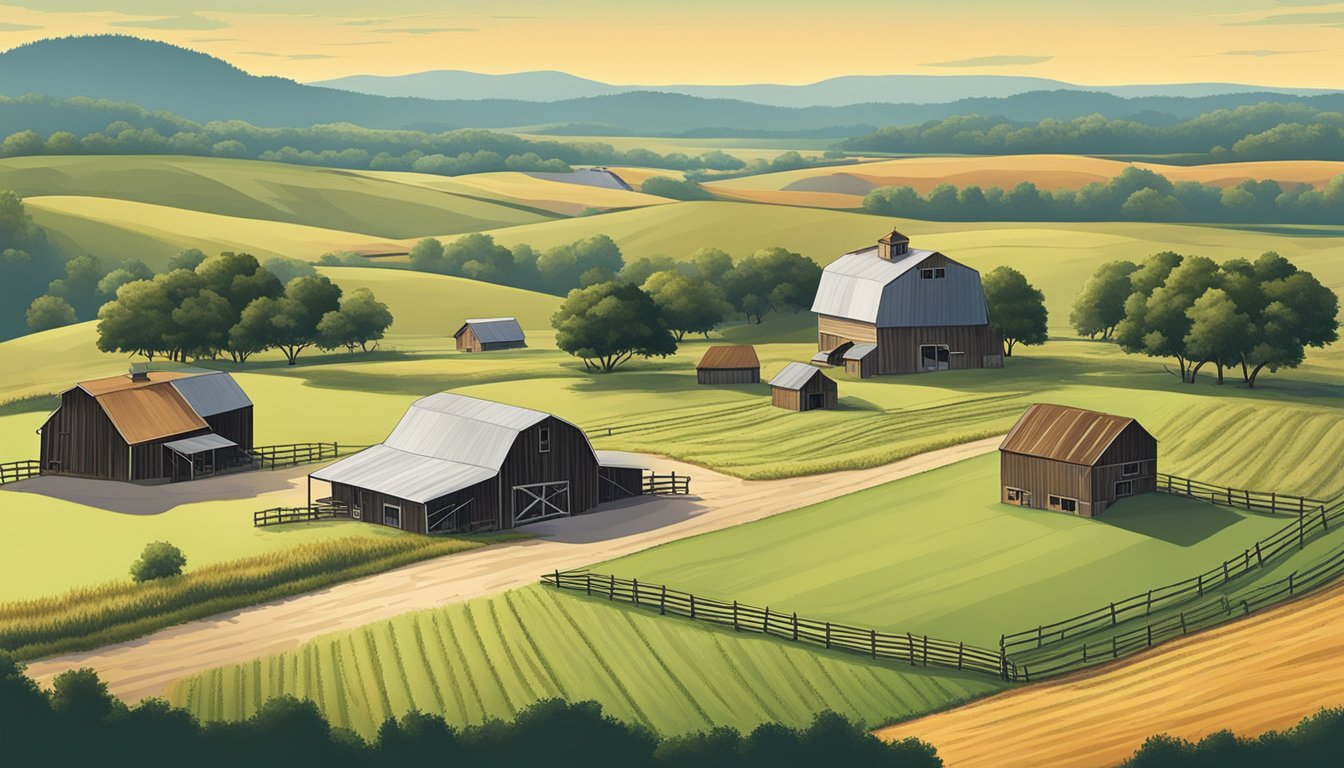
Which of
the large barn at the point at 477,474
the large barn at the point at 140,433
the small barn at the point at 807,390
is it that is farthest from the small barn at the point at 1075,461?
the large barn at the point at 140,433

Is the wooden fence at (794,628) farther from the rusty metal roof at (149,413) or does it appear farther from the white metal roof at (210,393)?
the white metal roof at (210,393)

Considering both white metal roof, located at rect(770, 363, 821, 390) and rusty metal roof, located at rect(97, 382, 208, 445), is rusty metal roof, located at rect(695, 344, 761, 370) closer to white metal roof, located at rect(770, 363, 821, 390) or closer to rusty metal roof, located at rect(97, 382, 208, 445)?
white metal roof, located at rect(770, 363, 821, 390)

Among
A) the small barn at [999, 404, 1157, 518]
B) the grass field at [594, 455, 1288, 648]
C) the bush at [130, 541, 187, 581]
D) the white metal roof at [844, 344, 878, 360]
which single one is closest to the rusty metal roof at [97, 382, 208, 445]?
the bush at [130, 541, 187, 581]

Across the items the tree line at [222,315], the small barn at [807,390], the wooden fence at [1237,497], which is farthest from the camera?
the tree line at [222,315]

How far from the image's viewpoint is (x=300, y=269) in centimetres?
18438

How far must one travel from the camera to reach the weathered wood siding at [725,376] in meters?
112

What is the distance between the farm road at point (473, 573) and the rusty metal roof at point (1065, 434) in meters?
9.61

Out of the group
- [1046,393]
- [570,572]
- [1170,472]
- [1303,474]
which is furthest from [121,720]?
[1046,393]

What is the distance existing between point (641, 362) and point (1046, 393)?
3670 cm

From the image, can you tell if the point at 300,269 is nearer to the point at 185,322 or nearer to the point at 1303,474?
the point at 185,322

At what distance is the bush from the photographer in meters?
63.1

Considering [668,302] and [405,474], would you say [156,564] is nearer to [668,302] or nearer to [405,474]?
[405,474]

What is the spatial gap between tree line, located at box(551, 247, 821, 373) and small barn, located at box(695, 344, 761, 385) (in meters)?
5.59

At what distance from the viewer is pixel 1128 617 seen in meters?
59.2
